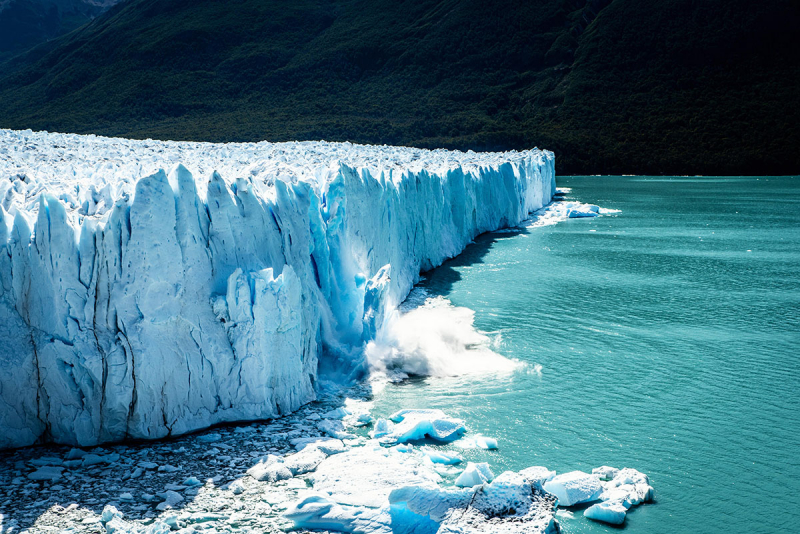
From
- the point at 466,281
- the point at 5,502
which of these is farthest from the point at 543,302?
the point at 5,502

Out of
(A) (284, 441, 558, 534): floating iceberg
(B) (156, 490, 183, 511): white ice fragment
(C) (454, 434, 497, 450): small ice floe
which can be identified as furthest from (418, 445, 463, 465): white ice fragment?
(B) (156, 490, 183, 511): white ice fragment

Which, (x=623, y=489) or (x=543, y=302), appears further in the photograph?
(x=543, y=302)

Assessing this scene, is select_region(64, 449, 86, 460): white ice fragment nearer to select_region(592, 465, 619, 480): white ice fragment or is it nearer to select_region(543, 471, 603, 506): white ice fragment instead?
select_region(543, 471, 603, 506): white ice fragment

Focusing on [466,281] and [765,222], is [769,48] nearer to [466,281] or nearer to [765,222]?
[765,222]

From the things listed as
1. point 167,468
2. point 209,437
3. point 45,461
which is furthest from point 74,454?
point 209,437

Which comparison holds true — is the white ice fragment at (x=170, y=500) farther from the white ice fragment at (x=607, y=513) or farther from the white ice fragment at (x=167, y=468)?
the white ice fragment at (x=607, y=513)

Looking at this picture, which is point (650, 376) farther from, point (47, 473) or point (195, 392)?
point (47, 473)
